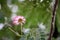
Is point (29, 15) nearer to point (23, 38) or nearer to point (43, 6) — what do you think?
point (43, 6)

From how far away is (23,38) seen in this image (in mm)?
1102

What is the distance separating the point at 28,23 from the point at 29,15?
0.06 m

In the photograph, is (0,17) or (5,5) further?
(5,5)

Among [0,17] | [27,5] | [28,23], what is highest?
[27,5]

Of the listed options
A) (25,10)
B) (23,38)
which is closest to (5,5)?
(25,10)

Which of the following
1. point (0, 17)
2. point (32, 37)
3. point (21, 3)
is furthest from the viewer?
point (21, 3)

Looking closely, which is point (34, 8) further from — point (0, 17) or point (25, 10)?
point (0, 17)

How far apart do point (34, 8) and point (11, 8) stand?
0.75ft

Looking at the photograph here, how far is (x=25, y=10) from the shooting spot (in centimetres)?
186

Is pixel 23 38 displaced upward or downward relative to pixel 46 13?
downward

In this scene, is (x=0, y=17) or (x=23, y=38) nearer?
(x=23, y=38)

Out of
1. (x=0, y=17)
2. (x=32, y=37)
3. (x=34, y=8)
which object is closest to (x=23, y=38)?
(x=32, y=37)

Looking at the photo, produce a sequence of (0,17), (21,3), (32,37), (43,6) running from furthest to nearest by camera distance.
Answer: (21,3)
(43,6)
(0,17)
(32,37)

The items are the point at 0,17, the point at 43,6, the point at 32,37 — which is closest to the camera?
the point at 32,37
